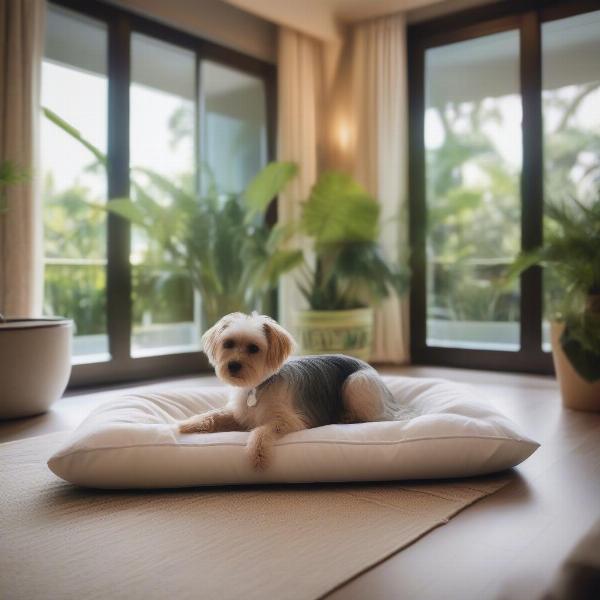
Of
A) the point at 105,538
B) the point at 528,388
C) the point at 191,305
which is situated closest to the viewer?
the point at 105,538

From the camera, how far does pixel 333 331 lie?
486 cm

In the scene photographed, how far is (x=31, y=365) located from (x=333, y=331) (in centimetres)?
240

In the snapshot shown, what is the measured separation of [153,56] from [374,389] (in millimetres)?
3801

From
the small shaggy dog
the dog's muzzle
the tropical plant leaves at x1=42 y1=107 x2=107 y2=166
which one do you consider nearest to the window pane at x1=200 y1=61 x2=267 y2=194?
the tropical plant leaves at x1=42 y1=107 x2=107 y2=166

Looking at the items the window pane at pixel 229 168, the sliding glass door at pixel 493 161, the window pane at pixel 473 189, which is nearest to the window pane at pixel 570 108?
the sliding glass door at pixel 493 161

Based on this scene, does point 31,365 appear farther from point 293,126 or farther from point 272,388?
point 293,126

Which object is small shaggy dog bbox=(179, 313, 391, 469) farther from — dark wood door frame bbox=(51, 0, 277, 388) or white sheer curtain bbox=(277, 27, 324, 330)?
white sheer curtain bbox=(277, 27, 324, 330)

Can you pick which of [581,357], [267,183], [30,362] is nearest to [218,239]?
[267,183]

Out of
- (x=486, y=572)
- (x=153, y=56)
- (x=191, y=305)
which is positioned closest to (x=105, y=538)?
(x=486, y=572)

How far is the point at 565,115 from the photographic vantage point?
4.86 metres

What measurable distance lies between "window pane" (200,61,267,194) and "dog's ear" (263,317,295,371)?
10.7ft

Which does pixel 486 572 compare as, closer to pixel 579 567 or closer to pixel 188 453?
pixel 579 567

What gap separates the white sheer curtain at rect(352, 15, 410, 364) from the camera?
5.45 m

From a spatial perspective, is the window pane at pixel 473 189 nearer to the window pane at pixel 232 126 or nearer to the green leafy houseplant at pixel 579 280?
the green leafy houseplant at pixel 579 280
